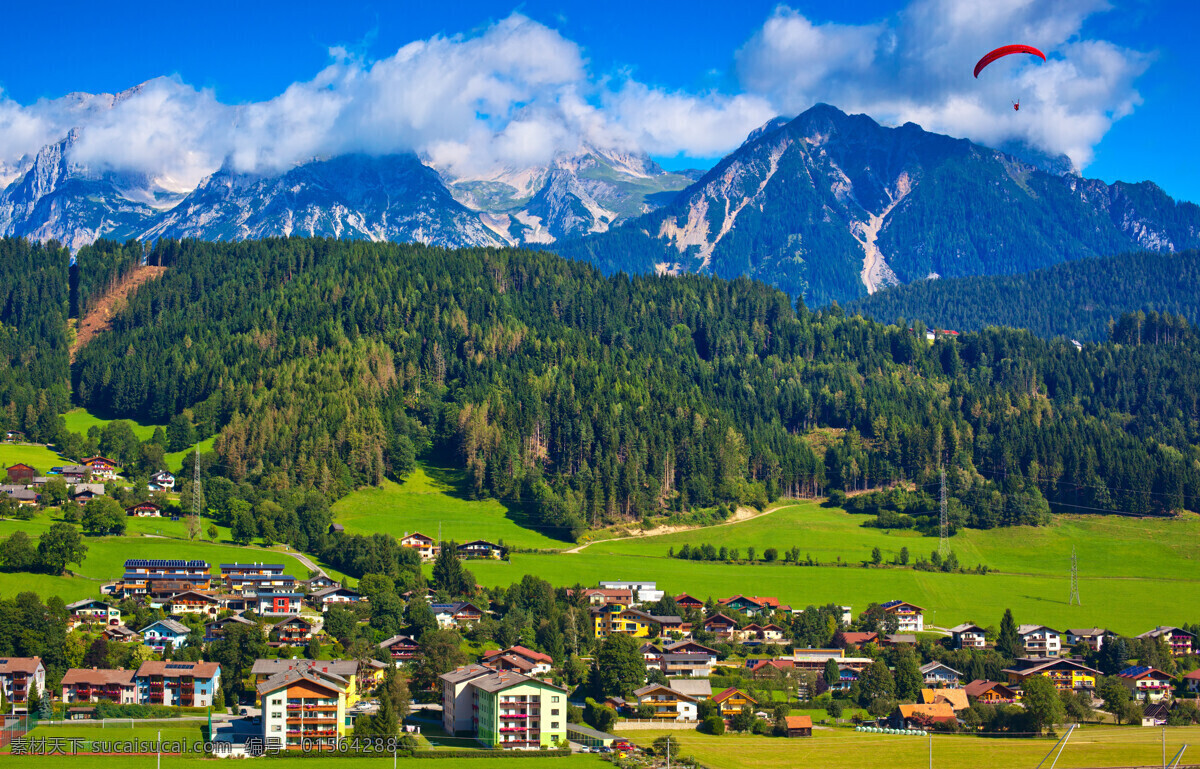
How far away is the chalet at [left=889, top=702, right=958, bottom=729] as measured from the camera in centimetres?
10338

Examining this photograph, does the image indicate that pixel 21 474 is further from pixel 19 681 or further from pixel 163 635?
pixel 19 681

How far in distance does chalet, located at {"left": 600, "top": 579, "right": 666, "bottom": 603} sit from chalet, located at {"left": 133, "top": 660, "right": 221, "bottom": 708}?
5152cm

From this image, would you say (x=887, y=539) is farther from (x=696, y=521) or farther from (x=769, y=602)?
(x=769, y=602)

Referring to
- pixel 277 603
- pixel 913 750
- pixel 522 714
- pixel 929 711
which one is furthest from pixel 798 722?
pixel 277 603

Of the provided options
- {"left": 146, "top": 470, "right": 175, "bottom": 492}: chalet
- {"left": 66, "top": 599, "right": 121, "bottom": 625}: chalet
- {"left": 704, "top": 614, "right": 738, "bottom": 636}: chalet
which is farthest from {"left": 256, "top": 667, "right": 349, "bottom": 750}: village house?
{"left": 146, "top": 470, "right": 175, "bottom": 492}: chalet

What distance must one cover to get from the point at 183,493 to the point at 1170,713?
123145 millimetres

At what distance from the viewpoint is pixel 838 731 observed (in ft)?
332

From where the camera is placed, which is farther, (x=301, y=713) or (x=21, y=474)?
(x=21, y=474)

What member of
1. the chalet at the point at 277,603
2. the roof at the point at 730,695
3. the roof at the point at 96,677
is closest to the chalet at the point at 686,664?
the roof at the point at 730,695

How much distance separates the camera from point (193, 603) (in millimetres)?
130500

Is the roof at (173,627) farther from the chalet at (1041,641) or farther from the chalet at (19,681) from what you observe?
the chalet at (1041,641)

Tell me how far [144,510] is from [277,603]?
47.5 m

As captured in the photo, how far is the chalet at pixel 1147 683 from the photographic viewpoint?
114438 millimetres

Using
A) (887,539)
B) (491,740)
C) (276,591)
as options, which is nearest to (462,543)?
(276,591)
